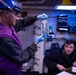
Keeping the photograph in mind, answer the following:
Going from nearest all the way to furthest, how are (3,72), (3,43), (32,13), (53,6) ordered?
(3,43), (3,72), (53,6), (32,13)

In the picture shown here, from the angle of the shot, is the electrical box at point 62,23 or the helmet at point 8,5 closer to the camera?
the helmet at point 8,5

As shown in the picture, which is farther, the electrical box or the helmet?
the electrical box

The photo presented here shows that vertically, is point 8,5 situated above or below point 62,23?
above

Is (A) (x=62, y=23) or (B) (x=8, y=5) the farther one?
(A) (x=62, y=23)

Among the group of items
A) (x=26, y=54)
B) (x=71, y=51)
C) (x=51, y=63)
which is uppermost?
(x=26, y=54)

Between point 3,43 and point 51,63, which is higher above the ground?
point 3,43

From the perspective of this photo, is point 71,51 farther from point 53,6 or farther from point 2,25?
point 2,25

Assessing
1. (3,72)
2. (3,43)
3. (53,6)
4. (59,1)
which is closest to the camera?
(3,43)

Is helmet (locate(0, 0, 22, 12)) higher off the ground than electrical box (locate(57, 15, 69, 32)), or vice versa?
helmet (locate(0, 0, 22, 12))

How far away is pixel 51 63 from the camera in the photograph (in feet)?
9.69

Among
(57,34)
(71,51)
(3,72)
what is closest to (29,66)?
(57,34)

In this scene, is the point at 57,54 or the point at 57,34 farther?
the point at 57,34

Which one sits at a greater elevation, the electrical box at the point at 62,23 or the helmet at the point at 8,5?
the helmet at the point at 8,5

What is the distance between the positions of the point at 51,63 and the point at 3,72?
156cm
